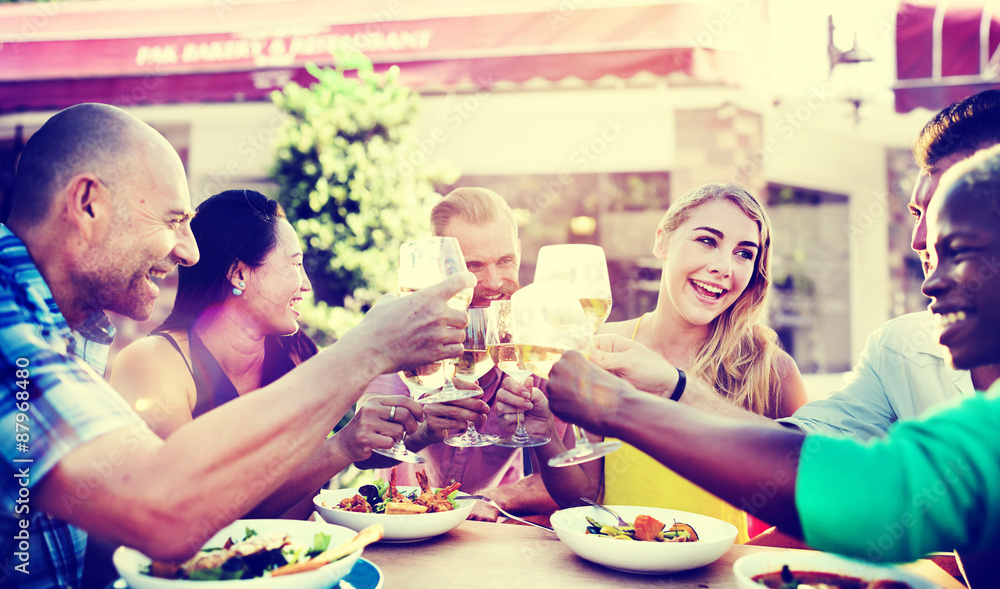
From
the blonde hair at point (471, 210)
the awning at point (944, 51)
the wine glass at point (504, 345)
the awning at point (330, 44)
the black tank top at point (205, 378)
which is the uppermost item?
the awning at point (330, 44)

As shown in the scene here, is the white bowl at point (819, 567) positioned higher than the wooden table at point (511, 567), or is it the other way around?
the white bowl at point (819, 567)

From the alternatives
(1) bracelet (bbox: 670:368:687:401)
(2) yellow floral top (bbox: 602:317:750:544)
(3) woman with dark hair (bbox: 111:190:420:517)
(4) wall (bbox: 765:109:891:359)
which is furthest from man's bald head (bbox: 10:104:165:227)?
(4) wall (bbox: 765:109:891:359)

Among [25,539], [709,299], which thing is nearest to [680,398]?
[709,299]

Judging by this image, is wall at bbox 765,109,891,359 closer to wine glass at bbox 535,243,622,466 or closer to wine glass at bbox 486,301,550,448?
wine glass at bbox 535,243,622,466

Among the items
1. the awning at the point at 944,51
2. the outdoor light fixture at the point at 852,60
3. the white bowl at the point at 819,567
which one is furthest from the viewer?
the outdoor light fixture at the point at 852,60

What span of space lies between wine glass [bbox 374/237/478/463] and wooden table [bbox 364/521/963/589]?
25 centimetres

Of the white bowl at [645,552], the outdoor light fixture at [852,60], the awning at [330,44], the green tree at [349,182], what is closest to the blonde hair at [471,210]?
the white bowl at [645,552]

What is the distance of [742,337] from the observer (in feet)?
8.50

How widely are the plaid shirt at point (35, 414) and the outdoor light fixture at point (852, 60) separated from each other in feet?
20.6

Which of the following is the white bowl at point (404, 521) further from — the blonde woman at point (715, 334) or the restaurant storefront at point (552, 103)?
the restaurant storefront at point (552, 103)

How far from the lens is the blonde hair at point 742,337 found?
2.48m

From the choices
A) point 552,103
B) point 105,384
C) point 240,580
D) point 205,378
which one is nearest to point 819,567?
point 240,580

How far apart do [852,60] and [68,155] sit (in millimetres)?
6129

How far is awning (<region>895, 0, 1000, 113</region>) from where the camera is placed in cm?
433
